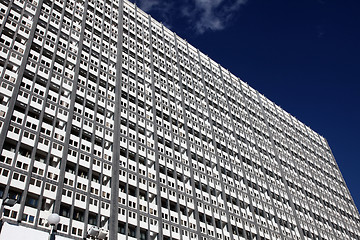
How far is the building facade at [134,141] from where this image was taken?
177 ft

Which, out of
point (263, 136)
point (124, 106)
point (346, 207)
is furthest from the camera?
point (346, 207)

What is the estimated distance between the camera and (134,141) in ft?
225

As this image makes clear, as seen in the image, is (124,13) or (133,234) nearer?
(133,234)

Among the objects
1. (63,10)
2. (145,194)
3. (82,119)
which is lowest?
(145,194)

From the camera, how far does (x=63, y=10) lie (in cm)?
7844

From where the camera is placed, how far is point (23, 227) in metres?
43.8

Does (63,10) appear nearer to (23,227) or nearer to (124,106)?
(124,106)

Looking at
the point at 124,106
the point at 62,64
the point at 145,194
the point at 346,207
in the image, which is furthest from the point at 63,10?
the point at 346,207

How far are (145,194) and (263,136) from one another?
52.9 metres

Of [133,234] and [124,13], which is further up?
[124,13]

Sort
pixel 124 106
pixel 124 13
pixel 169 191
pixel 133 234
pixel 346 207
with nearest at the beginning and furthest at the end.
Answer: pixel 133 234 → pixel 169 191 → pixel 124 106 → pixel 124 13 → pixel 346 207

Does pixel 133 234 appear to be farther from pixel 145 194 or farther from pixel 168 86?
pixel 168 86

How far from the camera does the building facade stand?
177 ft

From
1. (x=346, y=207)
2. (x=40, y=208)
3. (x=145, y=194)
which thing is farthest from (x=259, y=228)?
(x=346, y=207)
